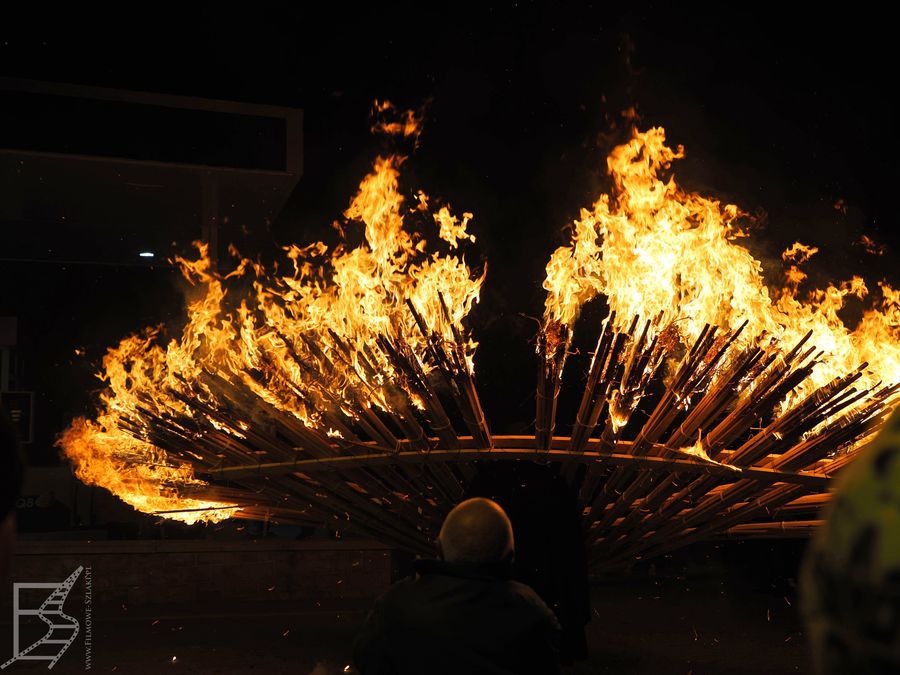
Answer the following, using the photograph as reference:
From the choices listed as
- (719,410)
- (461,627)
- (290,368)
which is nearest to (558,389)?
(719,410)

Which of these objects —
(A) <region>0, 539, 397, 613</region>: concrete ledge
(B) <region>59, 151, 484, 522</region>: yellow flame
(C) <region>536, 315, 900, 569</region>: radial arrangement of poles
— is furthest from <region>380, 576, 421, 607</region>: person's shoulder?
(A) <region>0, 539, 397, 613</region>: concrete ledge

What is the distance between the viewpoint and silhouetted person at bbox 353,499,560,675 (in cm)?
229

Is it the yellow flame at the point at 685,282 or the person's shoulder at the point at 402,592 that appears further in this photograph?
the yellow flame at the point at 685,282

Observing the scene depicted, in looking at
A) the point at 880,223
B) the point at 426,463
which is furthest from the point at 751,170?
the point at 426,463

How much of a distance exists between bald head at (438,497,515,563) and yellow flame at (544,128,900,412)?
1.70 meters

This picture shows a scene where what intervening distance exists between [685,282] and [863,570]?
13.6 ft

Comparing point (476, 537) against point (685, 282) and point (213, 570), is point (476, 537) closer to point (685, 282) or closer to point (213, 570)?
point (685, 282)

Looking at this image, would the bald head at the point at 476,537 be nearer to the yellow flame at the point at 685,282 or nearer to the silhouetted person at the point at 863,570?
the yellow flame at the point at 685,282

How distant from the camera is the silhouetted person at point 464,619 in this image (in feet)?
7.52

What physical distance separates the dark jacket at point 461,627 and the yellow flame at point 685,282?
6.10 ft

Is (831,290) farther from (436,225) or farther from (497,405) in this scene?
(436,225)

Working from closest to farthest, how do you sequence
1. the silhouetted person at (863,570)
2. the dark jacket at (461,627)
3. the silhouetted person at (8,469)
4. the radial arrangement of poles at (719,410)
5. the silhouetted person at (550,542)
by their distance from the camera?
the silhouetted person at (863,570) < the silhouetted person at (8,469) < the dark jacket at (461,627) < the radial arrangement of poles at (719,410) < the silhouetted person at (550,542)

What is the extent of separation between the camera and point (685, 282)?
4.41m

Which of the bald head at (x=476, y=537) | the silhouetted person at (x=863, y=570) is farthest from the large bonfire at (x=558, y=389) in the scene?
the silhouetted person at (x=863, y=570)
